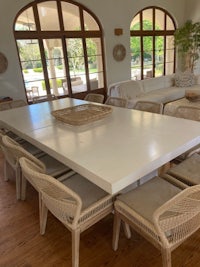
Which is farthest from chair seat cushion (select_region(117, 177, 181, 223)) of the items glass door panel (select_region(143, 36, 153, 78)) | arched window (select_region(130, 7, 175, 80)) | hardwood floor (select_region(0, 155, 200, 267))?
glass door panel (select_region(143, 36, 153, 78))

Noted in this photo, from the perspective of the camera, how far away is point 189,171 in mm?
1580

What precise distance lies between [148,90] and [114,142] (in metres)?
4.02

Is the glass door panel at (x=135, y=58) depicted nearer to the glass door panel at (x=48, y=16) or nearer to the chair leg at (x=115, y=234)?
the glass door panel at (x=48, y=16)

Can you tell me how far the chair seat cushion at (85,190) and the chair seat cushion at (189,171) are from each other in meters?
0.56

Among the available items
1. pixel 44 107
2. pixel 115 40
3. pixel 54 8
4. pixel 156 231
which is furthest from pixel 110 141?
pixel 115 40

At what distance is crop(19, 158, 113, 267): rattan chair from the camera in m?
1.13

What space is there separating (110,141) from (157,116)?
2.39 ft

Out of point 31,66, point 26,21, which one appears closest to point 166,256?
point 31,66

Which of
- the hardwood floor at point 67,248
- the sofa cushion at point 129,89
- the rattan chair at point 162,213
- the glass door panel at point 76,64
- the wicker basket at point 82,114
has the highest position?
the glass door panel at point 76,64

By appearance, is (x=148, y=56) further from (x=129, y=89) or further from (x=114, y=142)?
(x=114, y=142)

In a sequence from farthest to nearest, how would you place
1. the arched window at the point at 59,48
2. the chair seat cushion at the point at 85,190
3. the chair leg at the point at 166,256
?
the arched window at the point at 59,48, the chair seat cushion at the point at 85,190, the chair leg at the point at 166,256

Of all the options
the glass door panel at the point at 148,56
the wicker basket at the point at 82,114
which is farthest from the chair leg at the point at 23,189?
the glass door panel at the point at 148,56

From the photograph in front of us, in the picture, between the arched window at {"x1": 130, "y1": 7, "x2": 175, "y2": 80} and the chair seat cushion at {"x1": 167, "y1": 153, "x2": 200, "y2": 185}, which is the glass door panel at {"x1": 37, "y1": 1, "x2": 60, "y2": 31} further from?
the chair seat cushion at {"x1": 167, "y1": 153, "x2": 200, "y2": 185}

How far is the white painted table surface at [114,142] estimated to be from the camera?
1.18m
